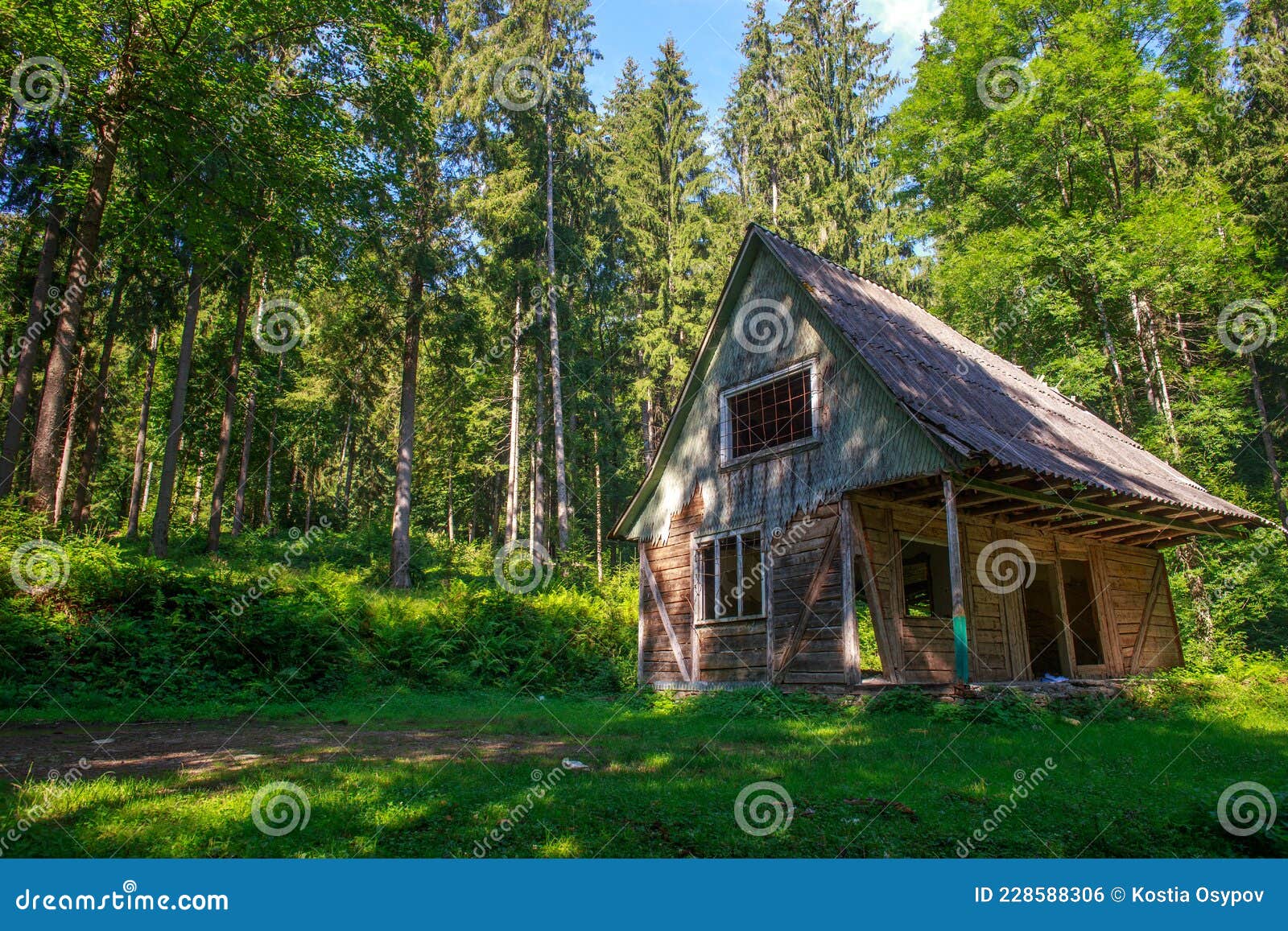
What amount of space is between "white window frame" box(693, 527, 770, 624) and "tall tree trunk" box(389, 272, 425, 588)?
11.7 metres

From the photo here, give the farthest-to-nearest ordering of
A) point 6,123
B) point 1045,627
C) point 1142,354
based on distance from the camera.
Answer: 1. point 1142,354
2. point 1045,627
3. point 6,123

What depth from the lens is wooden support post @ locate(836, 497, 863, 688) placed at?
36.0 feet

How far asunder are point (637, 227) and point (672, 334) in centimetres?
559

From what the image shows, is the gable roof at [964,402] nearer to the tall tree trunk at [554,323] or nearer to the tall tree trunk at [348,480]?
A: the tall tree trunk at [554,323]

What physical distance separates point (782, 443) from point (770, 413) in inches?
32.9

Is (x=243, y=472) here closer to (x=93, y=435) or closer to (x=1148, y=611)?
(x=93, y=435)

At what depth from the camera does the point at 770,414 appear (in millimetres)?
13766

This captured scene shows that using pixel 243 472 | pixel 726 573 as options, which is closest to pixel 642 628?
pixel 726 573

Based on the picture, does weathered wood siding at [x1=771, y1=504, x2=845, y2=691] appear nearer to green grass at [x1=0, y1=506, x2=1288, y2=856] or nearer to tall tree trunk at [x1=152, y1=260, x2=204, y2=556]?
green grass at [x1=0, y1=506, x2=1288, y2=856]

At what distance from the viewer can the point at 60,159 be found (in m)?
17.1

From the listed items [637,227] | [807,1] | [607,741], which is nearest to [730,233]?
[637,227]

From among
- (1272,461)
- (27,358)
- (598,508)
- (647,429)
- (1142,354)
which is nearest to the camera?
(27,358)

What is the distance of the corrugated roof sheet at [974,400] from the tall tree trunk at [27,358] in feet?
47.9

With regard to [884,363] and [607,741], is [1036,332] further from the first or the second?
[607,741]
